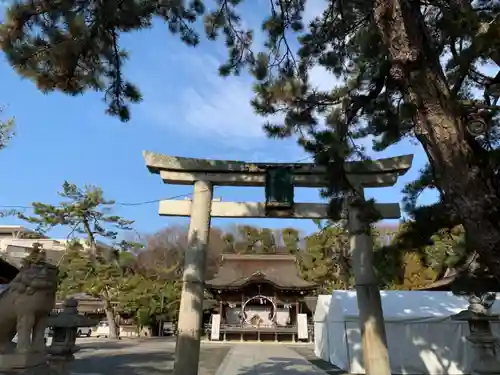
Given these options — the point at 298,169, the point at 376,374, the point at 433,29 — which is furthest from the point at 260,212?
the point at 433,29

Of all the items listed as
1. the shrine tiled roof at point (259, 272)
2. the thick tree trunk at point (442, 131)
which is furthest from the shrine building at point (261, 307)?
the thick tree trunk at point (442, 131)

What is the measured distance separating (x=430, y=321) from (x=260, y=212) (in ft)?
14.9

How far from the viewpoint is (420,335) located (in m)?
8.59

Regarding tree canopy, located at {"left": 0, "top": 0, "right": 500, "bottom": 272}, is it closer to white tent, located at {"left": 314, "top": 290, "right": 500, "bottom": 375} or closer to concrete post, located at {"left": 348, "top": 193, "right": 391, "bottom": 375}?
concrete post, located at {"left": 348, "top": 193, "right": 391, "bottom": 375}

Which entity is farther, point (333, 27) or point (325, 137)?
point (333, 27)

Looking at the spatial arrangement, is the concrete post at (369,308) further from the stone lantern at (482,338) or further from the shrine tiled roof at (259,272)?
the shrine tiled roof at (259,272)

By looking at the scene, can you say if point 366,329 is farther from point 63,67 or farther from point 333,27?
point 63,67

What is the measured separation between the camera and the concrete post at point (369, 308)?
5930mm

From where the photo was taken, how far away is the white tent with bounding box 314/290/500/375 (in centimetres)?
836

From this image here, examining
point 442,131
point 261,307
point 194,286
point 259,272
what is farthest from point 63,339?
point 261,307

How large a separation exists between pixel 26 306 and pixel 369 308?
4.63 meters

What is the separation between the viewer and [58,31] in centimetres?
371

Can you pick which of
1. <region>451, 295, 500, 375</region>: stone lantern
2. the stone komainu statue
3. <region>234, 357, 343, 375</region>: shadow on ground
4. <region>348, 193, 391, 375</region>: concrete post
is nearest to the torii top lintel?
<region>348, 193, 391, 375</region>: concrete post

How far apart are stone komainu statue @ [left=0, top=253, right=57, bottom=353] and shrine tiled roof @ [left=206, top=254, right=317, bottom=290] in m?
18.9
